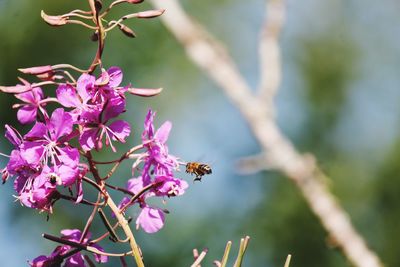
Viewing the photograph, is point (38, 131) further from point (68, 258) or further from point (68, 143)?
point (68, 258)

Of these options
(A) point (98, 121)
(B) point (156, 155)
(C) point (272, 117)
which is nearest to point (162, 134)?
(B) point (156, 155)

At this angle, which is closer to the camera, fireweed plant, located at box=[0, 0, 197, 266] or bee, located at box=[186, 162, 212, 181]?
fireweed plant, located at box=[0, 0, 197, 266]

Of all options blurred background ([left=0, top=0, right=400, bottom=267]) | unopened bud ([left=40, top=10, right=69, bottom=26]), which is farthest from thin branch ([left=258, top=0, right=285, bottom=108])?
blurred background ([left=0, top=0, right=400, bottom=267])

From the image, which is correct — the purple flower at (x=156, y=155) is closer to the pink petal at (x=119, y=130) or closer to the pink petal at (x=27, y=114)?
the pink petal at (x=119, y=130)

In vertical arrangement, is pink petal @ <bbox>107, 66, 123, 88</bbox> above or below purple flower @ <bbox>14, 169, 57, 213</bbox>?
above

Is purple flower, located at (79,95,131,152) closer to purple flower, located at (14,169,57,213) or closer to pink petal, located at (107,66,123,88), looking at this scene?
pink petal, located at (107,66,123,88)

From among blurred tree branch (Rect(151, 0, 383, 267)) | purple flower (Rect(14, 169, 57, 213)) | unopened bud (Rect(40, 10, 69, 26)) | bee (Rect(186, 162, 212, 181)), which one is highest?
blurred tree branch (Rect(151, 0, 383, 267))
